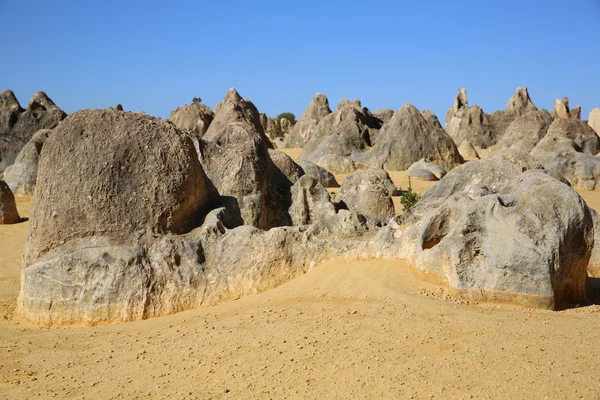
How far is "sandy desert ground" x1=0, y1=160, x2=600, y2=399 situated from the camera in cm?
374

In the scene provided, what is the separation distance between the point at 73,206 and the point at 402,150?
54.3ft

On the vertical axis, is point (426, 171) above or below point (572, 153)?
below

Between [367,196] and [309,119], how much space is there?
21005 millimetres

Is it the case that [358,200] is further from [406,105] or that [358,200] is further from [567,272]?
[406,105]

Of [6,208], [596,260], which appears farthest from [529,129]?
[596,260]

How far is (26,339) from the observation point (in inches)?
210

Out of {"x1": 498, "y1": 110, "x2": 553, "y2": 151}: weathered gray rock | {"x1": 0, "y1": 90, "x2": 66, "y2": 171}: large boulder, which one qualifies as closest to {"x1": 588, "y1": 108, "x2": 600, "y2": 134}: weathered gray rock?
{"x1": 498, "y1": 110, "x2": 553, "y2": 151}: weathered gray rock

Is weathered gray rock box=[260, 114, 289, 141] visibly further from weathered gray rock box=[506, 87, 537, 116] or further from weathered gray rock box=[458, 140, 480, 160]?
weathered gray rock box=[458, 140, 480, 160]

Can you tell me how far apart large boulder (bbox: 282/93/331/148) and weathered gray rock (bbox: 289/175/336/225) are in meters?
21.6

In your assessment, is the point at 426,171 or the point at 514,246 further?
the point at 426,171

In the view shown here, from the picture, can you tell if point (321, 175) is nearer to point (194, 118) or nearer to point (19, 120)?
point (194, 118)

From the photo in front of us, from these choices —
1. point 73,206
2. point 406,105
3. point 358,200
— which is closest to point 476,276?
Result: point 73,206

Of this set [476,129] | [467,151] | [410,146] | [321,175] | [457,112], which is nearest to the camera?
[321,175]

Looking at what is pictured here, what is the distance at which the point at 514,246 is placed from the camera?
5109mm
